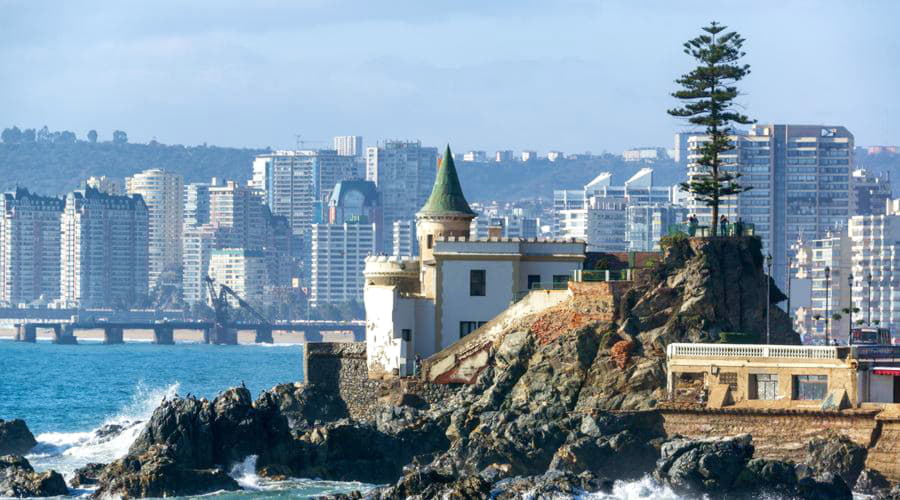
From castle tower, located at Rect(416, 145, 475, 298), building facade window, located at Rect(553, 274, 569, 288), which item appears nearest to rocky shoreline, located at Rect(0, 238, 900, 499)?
building facade window, located at Rect(553, 274, 569, 288)

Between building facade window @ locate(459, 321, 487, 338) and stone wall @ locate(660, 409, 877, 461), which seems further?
building facade window @ locate(459, 321, 487, 338)

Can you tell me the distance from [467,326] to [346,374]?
5299 mm

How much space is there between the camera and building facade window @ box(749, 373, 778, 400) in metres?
72.3

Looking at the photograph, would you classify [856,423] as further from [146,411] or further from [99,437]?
[146,411]

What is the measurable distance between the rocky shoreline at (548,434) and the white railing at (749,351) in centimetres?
124

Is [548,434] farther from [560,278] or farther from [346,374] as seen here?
[346,374]

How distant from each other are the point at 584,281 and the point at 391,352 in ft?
29.4

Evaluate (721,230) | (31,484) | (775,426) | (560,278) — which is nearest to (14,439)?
(31,484)

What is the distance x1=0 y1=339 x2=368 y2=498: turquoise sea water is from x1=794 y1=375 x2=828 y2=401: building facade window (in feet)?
47.8

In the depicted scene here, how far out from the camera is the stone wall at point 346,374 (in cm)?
8488

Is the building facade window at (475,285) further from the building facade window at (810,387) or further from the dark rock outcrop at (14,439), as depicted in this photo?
the dark rock outcrop at (14,439)

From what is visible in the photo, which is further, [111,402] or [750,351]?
[111,402]

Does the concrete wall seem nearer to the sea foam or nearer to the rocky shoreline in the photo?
the rocky shoreline

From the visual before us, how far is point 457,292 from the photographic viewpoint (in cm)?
8544
